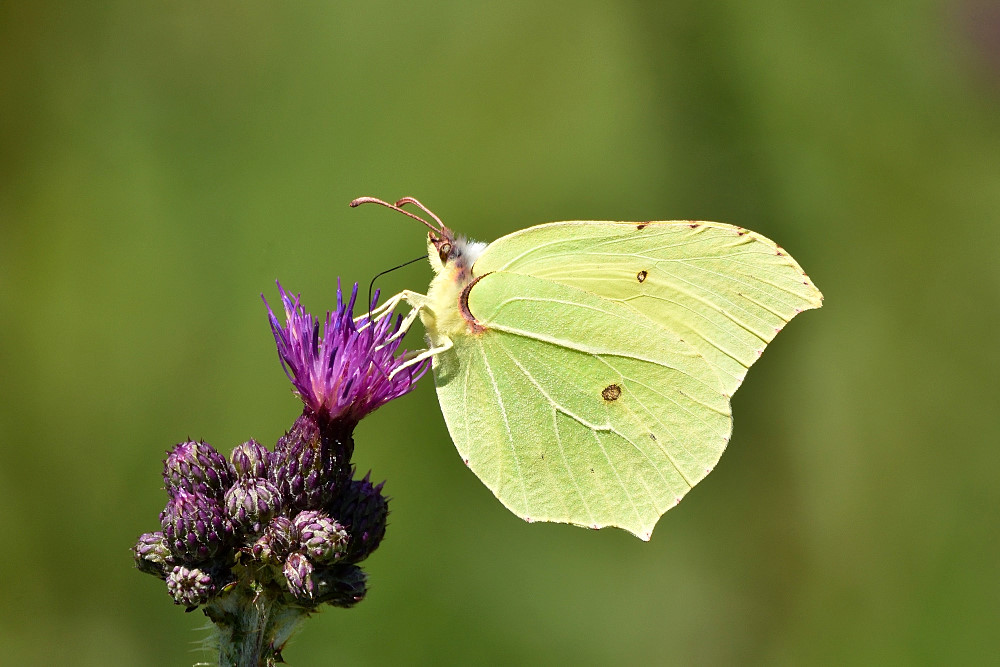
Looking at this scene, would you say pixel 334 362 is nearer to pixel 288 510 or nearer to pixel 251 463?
pixel 251 463

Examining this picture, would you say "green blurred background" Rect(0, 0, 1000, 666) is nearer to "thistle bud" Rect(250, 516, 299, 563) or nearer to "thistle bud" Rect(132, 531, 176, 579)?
"thistle bud" Rect(132, 531, 176, 579)

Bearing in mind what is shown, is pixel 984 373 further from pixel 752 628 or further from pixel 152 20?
pixel 152 20

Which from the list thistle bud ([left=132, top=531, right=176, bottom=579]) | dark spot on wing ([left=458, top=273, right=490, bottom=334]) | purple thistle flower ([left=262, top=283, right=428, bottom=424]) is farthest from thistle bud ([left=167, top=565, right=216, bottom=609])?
dark spot on wing ([left=458, top=273, right=490, bottom=334])

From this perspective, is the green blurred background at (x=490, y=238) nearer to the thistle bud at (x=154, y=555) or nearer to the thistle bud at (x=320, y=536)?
the thistle bud at (x=154, y=555)

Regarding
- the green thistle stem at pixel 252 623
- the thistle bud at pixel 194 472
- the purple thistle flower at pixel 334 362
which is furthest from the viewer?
the purple thistle flower at pixel 334 362

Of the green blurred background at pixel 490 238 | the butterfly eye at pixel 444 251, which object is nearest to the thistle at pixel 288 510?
the butterfly eye at pixel 444 251

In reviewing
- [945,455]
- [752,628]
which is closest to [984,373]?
[945,455]
